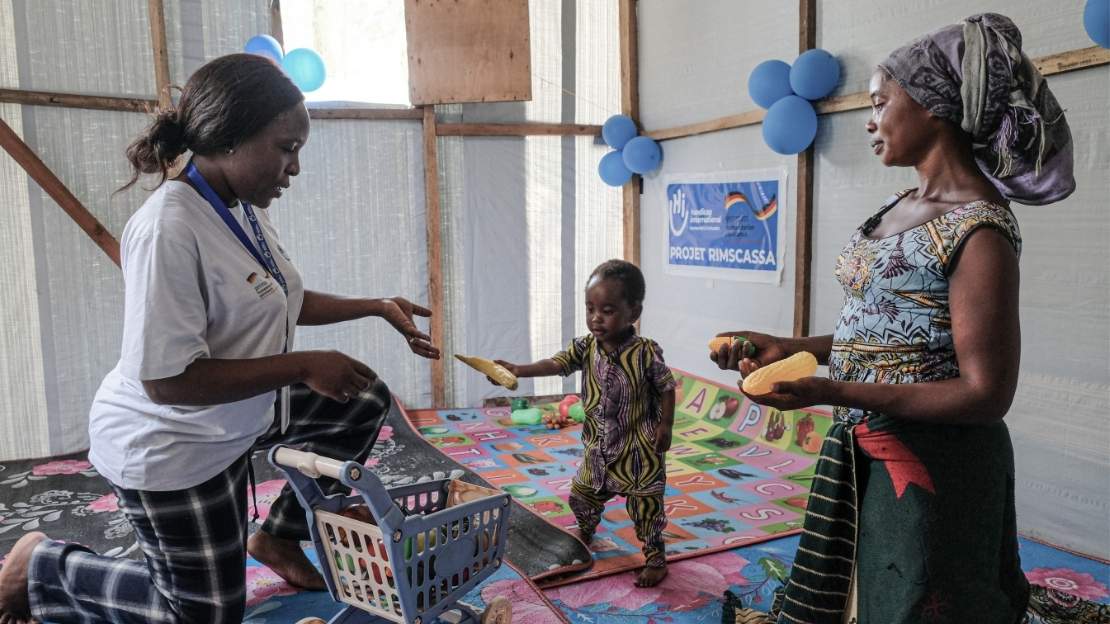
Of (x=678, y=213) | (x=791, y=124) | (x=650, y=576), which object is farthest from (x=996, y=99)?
(x=678, y=213)

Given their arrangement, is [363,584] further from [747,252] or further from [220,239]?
[747,252]

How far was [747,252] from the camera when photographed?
465cm

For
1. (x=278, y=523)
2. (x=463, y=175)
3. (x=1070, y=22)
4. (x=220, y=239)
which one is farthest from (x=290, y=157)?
(x=463, y=175)

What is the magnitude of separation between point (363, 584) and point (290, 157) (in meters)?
1.14

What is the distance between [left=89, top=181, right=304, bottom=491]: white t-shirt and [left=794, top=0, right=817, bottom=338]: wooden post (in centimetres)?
301

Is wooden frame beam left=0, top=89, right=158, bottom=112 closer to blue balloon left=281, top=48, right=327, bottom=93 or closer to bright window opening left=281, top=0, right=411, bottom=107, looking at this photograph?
blue balloon left=281, top=48, right=327, bottom=93

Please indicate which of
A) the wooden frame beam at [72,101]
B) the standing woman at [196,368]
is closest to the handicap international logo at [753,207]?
the standing woman at [196,368]

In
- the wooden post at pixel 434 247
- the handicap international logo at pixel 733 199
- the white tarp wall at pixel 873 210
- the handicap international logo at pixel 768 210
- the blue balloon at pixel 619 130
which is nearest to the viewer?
the white tarp wall at pixel 873 210

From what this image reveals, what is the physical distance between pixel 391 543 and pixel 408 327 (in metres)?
0.85

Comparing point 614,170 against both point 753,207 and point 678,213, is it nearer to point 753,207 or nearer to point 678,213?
point 678,213

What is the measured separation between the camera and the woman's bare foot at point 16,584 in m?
2.18

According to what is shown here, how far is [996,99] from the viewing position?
143 centimetres

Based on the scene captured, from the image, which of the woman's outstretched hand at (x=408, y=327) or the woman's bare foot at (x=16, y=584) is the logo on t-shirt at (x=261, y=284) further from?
the woman's bare foot at (x=16, y=584)

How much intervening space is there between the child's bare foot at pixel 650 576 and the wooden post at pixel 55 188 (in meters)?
3.66
